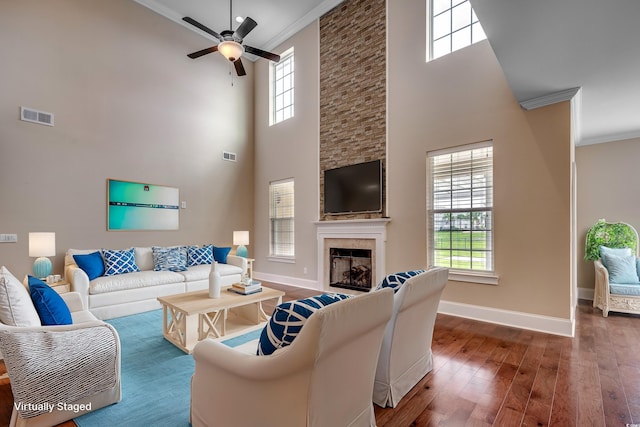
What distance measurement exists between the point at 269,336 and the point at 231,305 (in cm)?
186

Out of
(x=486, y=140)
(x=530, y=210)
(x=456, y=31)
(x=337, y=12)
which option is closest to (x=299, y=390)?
(x=530, y=210)

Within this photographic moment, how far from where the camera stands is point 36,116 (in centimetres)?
436

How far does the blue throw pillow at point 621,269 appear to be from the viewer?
162 inches

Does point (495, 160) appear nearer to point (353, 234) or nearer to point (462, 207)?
point (462, 207)

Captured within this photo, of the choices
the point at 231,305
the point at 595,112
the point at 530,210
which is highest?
the point at 595,112

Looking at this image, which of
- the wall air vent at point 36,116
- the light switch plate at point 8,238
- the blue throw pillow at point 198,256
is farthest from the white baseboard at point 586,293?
the wall air vent at point 36,116

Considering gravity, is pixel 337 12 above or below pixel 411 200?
above

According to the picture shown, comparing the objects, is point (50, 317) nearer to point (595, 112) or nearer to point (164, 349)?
point (164, 349)

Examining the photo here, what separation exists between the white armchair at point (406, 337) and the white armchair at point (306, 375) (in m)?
0.33

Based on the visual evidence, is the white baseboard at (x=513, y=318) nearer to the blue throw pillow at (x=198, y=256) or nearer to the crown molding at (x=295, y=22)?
the blue throw pillow at (x=198, y=256)

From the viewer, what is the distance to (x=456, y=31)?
4.22 metres

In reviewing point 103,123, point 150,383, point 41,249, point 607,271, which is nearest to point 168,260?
point 41,249

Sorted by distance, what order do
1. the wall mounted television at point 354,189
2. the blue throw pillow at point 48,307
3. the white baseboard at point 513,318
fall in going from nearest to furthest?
the blue throw pillow at point 48,307
the white baseboard at point 513,318
the wall mounted television at point 354,189

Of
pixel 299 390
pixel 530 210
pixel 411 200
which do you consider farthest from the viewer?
pixel 411 200
